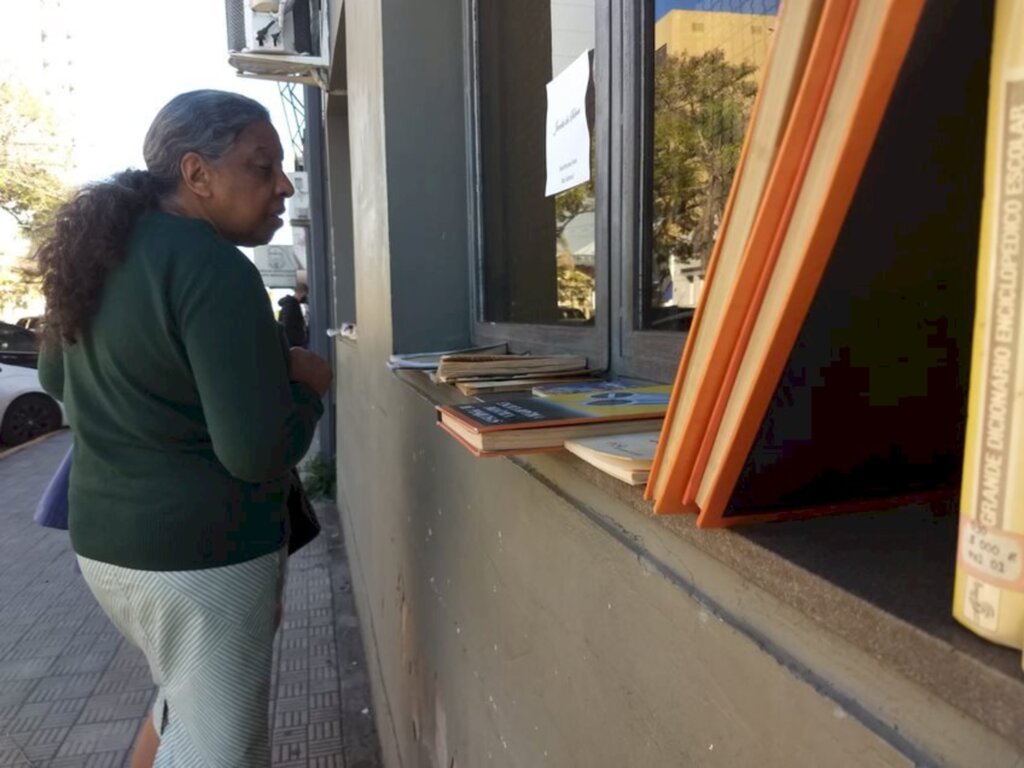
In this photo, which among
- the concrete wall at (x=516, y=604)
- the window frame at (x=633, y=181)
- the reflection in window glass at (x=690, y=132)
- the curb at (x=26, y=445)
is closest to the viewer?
the concrete wall at (x=516, y=604)

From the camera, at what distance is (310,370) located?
73.3 inches

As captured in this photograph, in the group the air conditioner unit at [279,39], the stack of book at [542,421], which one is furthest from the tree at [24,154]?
the stack of book at [542,421]

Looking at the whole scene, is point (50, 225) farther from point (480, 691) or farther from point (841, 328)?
point (841, 328)

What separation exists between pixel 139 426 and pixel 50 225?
47cm

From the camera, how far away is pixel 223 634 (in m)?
1.75

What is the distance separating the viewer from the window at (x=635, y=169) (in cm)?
133

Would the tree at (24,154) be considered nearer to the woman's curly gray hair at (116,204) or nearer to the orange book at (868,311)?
the woman's curly gray hair at (116,204)

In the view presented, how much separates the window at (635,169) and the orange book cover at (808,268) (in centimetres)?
78

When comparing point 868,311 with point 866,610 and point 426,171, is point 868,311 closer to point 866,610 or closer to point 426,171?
point 866,610

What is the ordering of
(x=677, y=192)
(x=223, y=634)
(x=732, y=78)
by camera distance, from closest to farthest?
1. (x=732, y=78)
2. (x=677, y=192)
3. (x=223, y=634)

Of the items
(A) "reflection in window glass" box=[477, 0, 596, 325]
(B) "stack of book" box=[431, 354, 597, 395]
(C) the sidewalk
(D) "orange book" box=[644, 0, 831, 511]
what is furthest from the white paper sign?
(C) the sidewalk

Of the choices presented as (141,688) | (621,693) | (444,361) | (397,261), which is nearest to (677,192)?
(444,361)

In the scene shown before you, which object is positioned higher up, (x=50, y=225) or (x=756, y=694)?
(x=50, y=225)

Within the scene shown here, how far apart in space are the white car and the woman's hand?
407 inches
